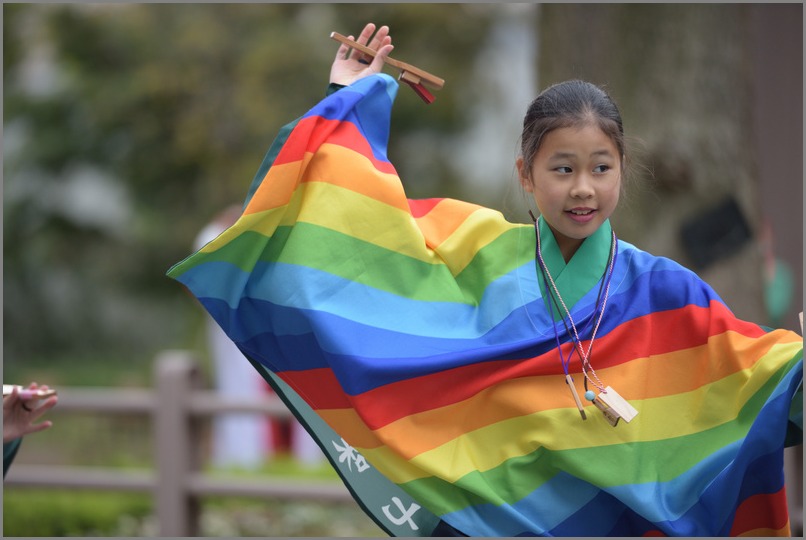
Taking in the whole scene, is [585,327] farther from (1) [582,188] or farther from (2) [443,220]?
(2) [443,220]

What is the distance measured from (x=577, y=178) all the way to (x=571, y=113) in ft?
0.54

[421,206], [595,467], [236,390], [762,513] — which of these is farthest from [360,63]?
[236,390]

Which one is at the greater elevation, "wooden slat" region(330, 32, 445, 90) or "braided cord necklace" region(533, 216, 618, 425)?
"wooden slat" region(330, 32, 445, 90)

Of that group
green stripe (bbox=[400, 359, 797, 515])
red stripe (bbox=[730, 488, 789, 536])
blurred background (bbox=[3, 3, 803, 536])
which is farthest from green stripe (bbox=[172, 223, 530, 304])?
blurred background (bbox=[3, 3, 803, 536])

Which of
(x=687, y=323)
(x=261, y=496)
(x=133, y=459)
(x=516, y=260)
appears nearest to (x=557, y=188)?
(x=516, y=260)

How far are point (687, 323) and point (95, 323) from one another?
10.9 metres

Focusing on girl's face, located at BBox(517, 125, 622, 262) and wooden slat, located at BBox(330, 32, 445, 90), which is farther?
Answer: wooden slat, located at BBox(330, 32, 445, 90)

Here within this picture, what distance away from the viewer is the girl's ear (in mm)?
2816

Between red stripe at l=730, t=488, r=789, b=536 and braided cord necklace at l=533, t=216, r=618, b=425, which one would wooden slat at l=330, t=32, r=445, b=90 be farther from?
red stripe at l=730, t=488, r=789, b=536

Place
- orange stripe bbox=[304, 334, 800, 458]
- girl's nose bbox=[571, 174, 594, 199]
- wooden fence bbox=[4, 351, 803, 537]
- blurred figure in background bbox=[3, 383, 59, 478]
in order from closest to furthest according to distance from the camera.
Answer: girl's nose bbox=[571, 174, 594, 199] < orange stripe bbox=[304, 334, 800, 458] < blurred figure in background bbox=[3, 383, 59, 478] < wooden fence bbox=[4, 351, 803, 537]

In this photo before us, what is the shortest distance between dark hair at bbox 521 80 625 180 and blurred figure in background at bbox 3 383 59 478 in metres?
1.57

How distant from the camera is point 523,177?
2846 millimetres

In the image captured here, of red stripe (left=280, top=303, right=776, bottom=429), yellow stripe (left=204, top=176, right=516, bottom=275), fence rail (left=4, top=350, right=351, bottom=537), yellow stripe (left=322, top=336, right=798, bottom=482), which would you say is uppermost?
yellow stripe (left=204, top=176, right=516, bottom=275)

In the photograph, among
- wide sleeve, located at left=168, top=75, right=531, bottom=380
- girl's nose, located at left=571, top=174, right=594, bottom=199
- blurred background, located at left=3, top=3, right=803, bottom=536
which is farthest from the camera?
blurred background, located at left=3, top=3, right=803, bottom=536
